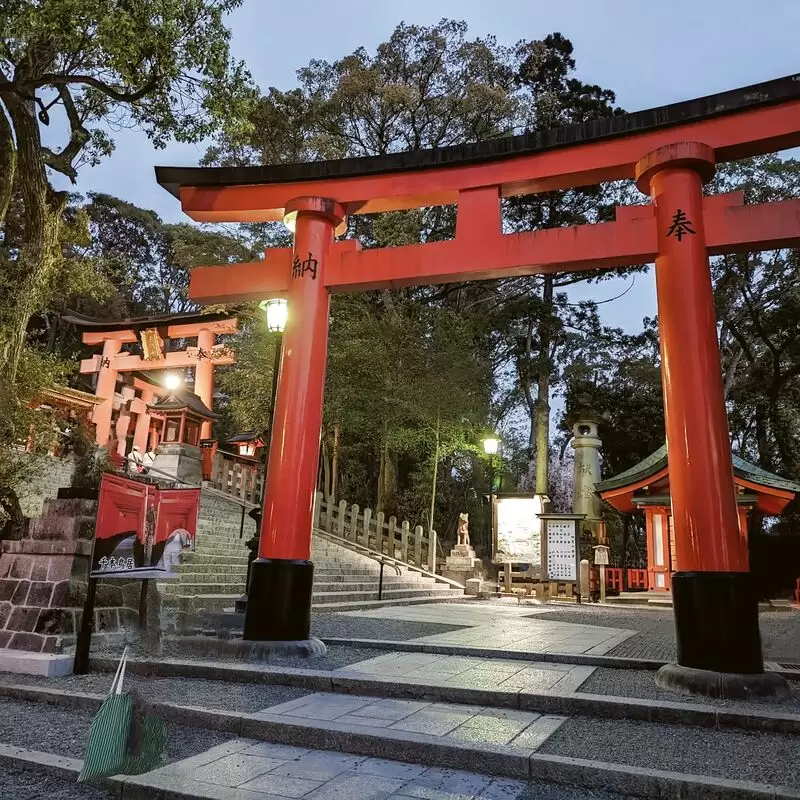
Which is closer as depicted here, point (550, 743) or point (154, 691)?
point (550, 743)

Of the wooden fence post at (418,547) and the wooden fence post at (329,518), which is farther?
the wooden fence post at (329,518)

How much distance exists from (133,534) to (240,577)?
486 cm

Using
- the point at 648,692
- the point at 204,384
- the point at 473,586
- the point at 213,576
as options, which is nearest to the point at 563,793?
the point at 648,692

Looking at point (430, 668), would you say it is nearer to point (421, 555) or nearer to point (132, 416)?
point (421, 555)

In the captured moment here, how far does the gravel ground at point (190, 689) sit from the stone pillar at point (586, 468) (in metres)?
16.8

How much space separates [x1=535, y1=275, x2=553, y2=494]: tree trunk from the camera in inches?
849

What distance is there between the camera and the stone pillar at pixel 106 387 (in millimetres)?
21109

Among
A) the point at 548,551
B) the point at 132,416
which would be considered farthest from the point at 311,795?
the point at 132,416

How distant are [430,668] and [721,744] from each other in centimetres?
238

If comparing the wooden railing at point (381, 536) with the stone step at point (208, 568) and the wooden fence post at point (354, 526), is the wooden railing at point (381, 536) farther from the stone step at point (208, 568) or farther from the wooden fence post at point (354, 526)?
the stone step at point (208, 568)

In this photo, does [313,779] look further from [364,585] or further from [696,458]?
[364,585]

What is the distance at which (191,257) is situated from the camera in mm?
18328

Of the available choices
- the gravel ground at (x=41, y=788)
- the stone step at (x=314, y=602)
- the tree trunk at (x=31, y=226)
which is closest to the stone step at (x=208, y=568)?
the stone step at (x=314, y=602)

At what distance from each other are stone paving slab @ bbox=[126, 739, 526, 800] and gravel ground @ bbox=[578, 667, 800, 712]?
176 centimetres
